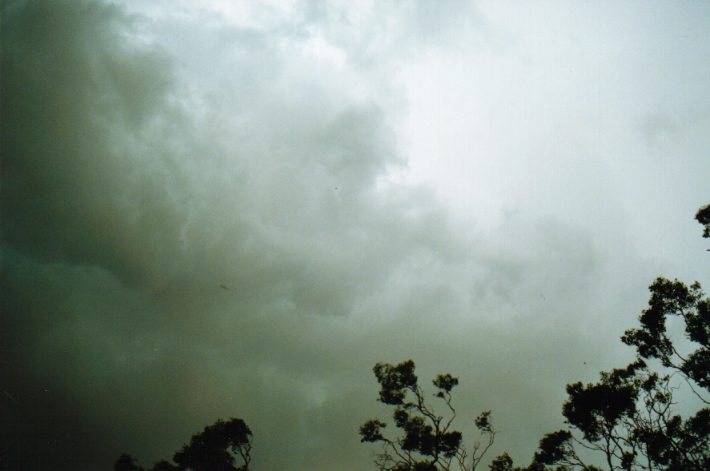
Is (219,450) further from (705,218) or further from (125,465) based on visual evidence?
(705,218)

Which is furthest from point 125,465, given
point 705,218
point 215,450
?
point 705,218

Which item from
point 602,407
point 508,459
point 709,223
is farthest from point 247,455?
point 709,223

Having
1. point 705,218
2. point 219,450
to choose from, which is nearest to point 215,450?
point 219,450

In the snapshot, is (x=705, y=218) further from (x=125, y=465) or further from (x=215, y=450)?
(x=125, y=465)

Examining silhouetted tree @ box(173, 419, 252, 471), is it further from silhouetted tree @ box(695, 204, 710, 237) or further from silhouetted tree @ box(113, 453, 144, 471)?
silhouetted tree @ box(695, 204, 710, 237)

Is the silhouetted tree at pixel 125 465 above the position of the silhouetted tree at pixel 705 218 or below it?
below

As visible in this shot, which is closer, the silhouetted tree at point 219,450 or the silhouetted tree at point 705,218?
the silhouetted tree at point 705,218

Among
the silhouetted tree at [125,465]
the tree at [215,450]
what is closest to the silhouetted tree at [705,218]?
the tree at [215,450]

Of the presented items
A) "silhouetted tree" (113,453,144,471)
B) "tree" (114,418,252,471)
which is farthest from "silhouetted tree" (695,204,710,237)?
"silhouetted tree" (113,453,144,471)

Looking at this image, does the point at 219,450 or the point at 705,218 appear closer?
the point at 705,218

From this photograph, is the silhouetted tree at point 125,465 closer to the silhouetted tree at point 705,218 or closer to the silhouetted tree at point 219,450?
the silhouetted tree at point 219,450

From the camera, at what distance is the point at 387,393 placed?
25.0 metres

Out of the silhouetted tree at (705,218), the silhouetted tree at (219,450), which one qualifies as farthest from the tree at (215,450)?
the silhouetted tree at (705,218)

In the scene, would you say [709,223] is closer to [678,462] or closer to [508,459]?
[678,462]
